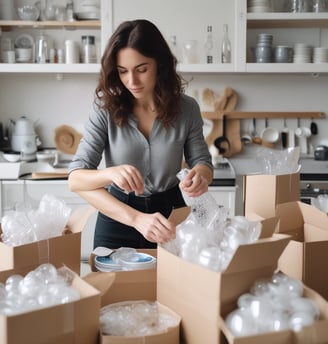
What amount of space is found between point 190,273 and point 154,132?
0.89 meters

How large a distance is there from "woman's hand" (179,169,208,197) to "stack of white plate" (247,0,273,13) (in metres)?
2.29

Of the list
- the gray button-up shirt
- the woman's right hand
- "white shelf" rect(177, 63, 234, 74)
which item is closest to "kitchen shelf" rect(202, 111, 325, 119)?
"white shelf" rect(177, 63, 234, 74)

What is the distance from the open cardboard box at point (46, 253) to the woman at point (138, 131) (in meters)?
0.28

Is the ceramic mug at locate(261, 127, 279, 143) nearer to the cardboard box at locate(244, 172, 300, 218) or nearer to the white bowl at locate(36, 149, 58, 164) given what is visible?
the white bowl at locate(36, 149, 58, 164)

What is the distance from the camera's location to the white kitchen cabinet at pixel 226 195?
3.19 meters

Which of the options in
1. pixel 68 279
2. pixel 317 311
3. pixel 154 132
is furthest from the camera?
pixel 154 132

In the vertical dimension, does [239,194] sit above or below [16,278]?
below

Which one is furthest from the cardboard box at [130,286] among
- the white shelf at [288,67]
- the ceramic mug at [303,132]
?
the ceramic mug at [303,132]

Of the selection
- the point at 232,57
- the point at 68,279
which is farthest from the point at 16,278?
the point at 232,57

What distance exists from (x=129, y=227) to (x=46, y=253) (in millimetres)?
690

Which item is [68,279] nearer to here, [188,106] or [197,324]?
[197,324]

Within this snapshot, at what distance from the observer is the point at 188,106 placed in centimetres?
193

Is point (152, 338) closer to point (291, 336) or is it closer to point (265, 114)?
point (291, 336)

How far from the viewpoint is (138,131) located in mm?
1832
